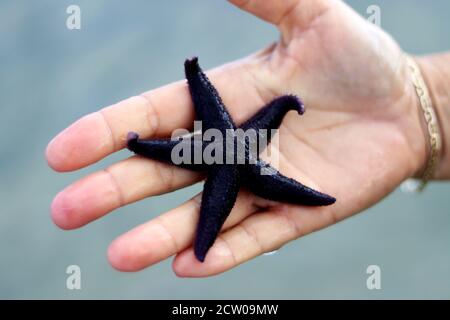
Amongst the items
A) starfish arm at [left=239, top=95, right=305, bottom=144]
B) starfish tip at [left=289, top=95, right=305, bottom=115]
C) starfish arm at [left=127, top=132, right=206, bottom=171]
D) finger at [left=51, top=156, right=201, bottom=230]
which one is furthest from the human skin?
starfish tip at [left=289, top=95, right=305, bottom=115]

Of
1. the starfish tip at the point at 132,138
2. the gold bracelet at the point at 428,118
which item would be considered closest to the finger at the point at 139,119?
the starfish tip at the point at 132,138

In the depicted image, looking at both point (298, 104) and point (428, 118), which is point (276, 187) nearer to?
point (298, 104)

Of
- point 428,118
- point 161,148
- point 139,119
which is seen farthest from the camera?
point 428,118

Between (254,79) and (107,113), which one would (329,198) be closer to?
(254,79)

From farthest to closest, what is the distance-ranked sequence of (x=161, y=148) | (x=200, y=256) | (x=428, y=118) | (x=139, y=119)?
(x=428, y=118) < (x=139, y=119) < (x=161, y=148) < (x=200, y=256)

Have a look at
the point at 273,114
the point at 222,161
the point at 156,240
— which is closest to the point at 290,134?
the point at 273,114

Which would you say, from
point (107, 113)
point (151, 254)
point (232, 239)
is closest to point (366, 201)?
point (232, 239)

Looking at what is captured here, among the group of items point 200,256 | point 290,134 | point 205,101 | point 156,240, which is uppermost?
point 205,101

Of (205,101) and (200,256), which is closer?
(200,256)
